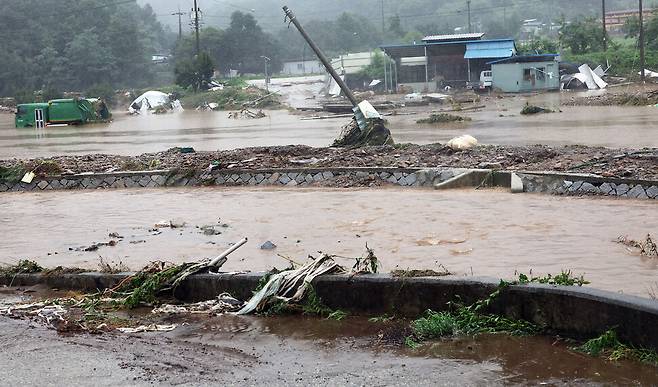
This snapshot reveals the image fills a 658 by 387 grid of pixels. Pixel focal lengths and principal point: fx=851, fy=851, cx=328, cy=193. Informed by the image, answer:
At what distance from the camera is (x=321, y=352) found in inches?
201

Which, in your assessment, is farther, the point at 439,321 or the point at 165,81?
the point at 165,81

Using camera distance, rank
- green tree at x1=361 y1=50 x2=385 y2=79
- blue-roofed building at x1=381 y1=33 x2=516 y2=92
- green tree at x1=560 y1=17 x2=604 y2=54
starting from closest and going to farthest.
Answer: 1. blue-roofed building at x1=381 y1=33 x2=516 y2=92
2. green tree at x1=560 y1=17 x2=604 y2=54
3. green tree at x1=361 y1=50 x2=385 y2=79

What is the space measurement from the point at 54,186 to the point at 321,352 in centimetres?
1161

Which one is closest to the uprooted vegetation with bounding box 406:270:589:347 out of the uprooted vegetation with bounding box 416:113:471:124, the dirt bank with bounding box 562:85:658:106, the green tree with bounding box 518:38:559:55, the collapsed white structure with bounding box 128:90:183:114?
the uprooted vegetation with bounding box 416:113:471:124

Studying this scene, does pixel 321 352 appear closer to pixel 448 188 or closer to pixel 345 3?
pixel 448 188

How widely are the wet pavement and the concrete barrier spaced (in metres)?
13.9

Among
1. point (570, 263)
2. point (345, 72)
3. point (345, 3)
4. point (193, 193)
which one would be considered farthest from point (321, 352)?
point (345, 3)

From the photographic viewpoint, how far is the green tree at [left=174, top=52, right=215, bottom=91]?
207 feet

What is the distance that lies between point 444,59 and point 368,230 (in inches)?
1892

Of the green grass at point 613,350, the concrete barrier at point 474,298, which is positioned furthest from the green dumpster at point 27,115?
the green grass at point 613,350

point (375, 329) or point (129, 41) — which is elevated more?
point (129, 41)

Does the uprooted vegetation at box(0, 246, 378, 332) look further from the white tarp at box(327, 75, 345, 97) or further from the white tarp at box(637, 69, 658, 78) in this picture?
the white tarp at box(327, 75, 345, 97)

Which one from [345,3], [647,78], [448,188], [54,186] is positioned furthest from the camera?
[345,3]

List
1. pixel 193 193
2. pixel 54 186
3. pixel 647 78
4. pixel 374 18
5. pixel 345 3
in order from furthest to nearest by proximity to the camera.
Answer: pixel 345 3, pixel 374 18, pixel 647 78, pixel 54 186, pixel 193 193
